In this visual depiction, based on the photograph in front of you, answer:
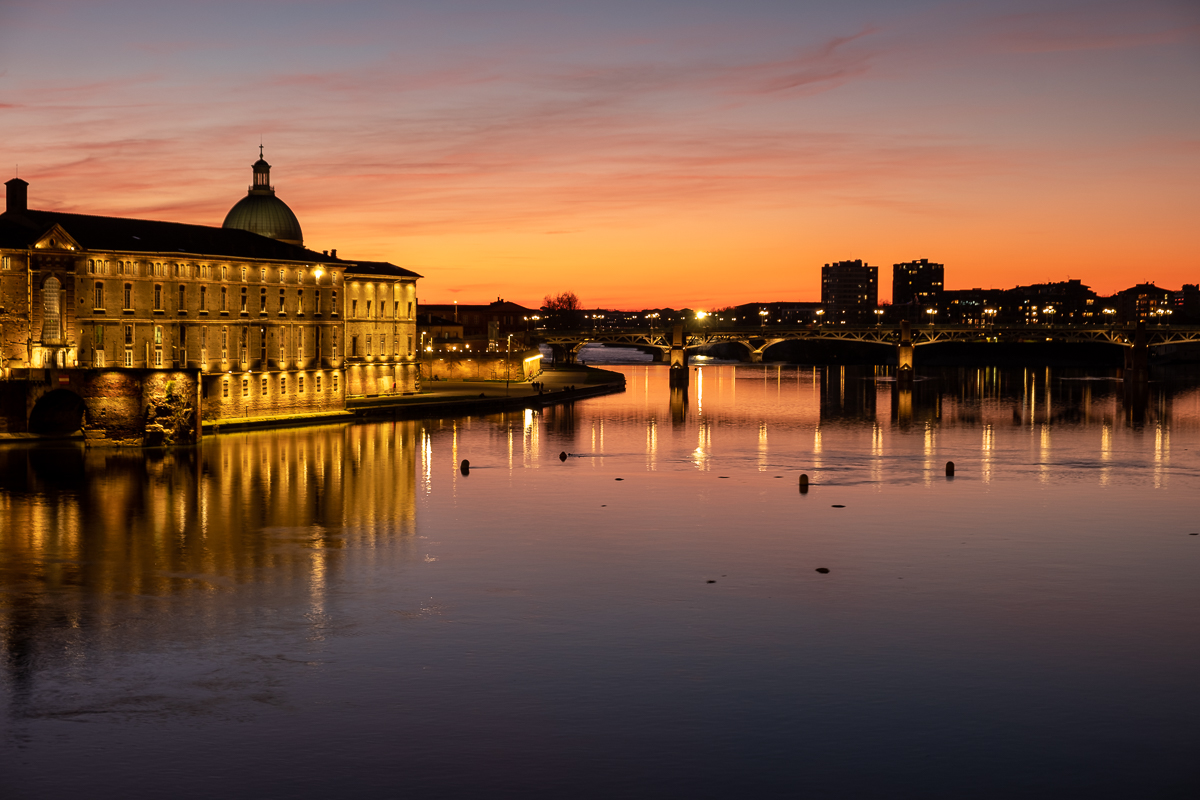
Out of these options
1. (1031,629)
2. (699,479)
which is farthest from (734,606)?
(699,479)

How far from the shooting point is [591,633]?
2983 cm

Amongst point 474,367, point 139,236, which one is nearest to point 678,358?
point 474,367

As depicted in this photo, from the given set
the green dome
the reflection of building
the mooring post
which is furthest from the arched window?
the mooring post

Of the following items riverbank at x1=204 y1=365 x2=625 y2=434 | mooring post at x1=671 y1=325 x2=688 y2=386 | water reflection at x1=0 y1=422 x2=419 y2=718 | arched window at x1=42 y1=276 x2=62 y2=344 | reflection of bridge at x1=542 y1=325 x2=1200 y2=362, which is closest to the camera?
water reflection at x1=0 y1=422 x2=419 y2=718

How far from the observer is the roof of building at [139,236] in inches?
3014

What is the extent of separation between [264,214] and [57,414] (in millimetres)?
39187

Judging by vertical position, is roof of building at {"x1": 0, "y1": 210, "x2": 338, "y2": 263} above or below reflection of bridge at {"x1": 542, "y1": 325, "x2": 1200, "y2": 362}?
above

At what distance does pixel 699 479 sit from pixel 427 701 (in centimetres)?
3976

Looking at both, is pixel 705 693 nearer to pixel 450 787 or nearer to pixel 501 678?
pixel 501 678

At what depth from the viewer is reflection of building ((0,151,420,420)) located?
247ft

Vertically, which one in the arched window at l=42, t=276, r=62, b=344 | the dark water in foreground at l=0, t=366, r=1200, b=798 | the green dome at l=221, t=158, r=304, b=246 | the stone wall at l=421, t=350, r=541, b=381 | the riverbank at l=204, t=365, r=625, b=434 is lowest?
the dark water in foreground at l=0, t=366, r=1200, b=798

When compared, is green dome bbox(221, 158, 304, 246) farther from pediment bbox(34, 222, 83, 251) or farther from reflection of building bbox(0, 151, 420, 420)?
pediment bbox(34, 222, 83, 251)

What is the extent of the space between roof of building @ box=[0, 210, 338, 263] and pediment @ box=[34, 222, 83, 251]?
222 millimetres

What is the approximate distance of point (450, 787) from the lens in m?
20.0
